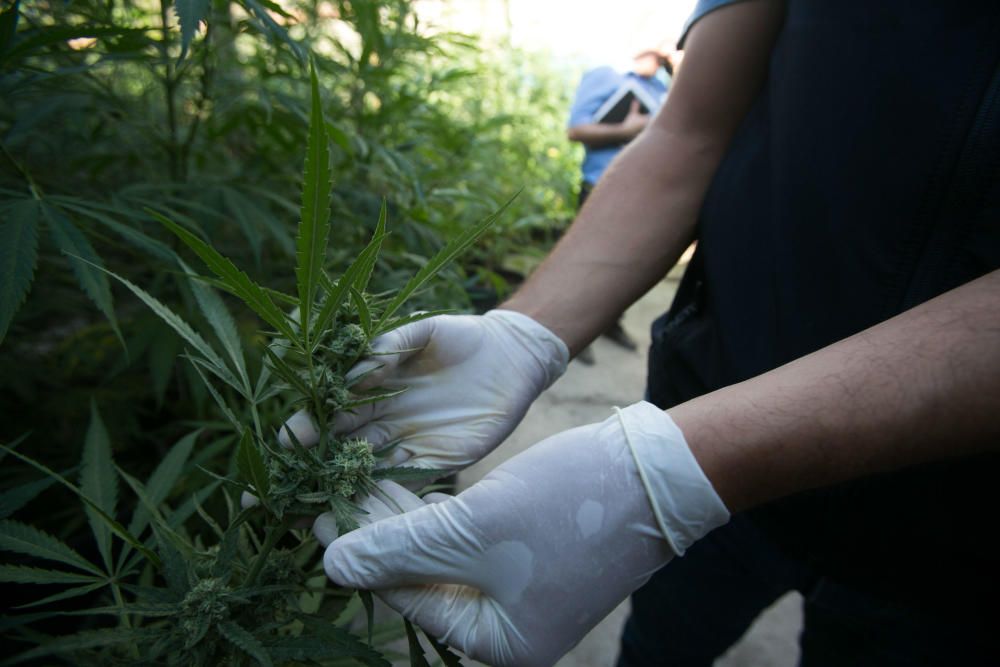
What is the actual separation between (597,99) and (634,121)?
21 cm

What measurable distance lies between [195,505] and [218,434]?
2.15 feet

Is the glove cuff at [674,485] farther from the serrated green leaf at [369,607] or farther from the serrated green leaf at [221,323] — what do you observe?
the serrated green leaf at [221,323]

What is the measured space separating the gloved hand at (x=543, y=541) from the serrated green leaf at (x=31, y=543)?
0.69 feet

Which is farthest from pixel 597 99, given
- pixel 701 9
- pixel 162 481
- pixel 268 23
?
pixel 162 481

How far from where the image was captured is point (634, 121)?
2.61 metres

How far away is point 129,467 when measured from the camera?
3.45 feet

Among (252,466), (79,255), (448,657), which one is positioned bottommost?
(448,657)

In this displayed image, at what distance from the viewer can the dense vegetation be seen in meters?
0.61

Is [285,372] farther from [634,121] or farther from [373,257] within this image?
[634,121]

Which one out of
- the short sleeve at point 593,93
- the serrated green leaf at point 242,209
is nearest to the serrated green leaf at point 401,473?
the serrated green leaf at point 242,209

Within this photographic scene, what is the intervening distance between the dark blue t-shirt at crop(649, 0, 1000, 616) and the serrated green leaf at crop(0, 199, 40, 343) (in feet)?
2.64

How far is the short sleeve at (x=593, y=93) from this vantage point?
2660mm

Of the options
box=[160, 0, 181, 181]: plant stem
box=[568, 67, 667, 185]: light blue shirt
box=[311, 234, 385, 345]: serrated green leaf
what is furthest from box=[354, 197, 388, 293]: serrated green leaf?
box=[568, 67, 667, 185]: light blue shirt

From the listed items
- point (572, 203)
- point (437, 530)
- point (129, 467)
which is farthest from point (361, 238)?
point (572, 203)
